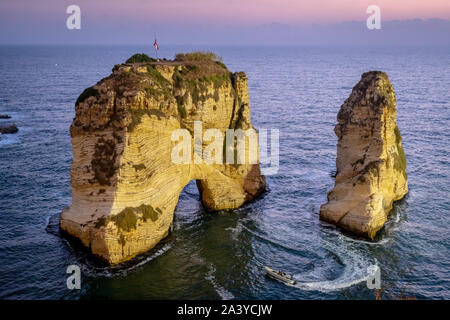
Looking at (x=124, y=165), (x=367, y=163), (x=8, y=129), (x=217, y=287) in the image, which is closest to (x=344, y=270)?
(x=217, y=287)

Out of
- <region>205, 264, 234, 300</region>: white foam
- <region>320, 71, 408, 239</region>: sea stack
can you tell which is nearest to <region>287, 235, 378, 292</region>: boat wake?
<region>320, 71, 408, 239</region>: sea stack

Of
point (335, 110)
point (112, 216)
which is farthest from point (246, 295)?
point (335, 110)

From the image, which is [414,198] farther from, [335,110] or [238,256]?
[335,110]

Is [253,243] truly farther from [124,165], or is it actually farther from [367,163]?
[367,163]

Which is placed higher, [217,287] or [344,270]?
[344,270]

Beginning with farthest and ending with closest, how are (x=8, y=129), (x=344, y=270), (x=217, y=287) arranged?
(x=8, y=129)
(x=344, y=270)
(x=217, y=287)

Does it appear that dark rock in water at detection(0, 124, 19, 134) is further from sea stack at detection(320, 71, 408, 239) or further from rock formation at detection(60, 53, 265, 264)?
sea stack at detection(320, 71, 408, 239)

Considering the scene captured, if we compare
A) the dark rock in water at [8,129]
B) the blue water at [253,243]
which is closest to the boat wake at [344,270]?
the blue water at [253,243]

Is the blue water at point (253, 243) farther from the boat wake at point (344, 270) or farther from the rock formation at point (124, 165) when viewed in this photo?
the rock formation at point (124, 165)

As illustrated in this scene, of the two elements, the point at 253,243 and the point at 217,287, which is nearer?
the point at 217,287
